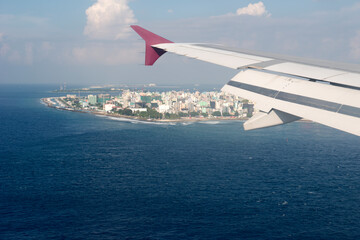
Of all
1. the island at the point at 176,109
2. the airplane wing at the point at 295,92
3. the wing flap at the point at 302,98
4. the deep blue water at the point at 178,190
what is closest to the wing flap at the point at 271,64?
the airplane wing at the point at 295,92

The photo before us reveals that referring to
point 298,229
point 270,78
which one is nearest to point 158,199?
point 298,229

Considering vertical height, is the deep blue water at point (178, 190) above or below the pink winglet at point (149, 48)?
below

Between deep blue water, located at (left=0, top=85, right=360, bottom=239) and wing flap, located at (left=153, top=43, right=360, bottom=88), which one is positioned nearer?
wing flap, located at (left=153, top=43, right=360, bottom=88)

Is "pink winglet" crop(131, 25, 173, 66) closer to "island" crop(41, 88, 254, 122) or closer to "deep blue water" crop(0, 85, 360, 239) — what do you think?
"deep blue water" crop(0, 85, 360, 239)

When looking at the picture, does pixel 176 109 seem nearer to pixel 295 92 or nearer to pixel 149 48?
pixel 149 48

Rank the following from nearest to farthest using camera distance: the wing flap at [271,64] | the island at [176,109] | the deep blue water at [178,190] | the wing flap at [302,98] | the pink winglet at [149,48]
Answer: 1. the wing flap at [302,98]
2. the wing flap at [271,64]
3. the pink winglet at [149,48]
4. the deep blue water at [178,190]
5. the island at [176,109]

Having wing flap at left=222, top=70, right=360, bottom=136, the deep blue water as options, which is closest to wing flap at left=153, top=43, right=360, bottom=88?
wing flap at left=222, top=70, right=360, bottom=136

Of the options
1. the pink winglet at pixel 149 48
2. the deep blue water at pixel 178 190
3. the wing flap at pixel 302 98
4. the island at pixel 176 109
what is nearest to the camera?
the wing flap at pixel 302 98

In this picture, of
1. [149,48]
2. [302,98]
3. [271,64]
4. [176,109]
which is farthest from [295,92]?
[176,109]

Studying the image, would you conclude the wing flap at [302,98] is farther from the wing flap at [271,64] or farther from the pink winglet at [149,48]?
the pink winglet at [149,48]
